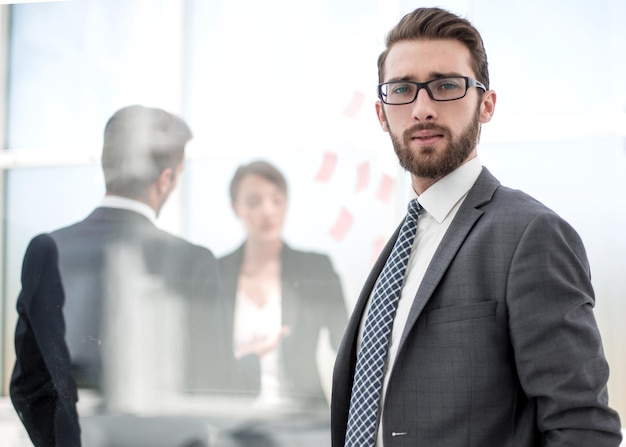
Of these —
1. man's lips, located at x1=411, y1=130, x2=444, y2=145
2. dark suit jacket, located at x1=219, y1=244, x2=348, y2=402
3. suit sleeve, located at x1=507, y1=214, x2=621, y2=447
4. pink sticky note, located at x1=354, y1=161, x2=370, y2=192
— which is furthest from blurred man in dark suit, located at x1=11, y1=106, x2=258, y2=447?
suit sleeve, located at x1=507, y1=214, x2=621, y2=447

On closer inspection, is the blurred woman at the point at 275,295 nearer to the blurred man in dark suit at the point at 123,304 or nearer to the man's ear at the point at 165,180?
the blurred man in dark suit at the point at 123,304

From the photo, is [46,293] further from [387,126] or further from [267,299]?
[387,126]

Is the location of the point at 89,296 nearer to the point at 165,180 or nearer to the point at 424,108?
the point at 165,180

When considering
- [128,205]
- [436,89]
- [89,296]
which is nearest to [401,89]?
[436,89]

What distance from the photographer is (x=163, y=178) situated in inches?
108

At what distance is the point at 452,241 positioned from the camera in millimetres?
1191

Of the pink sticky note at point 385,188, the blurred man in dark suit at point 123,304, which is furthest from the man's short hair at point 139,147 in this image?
the pink sticky note at point 385,188

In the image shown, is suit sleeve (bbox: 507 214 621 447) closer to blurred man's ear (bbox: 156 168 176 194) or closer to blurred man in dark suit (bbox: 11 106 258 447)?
blurred man in dark suit (bbox: 11 106 258 447)

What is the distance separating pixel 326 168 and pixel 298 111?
0.22 metres

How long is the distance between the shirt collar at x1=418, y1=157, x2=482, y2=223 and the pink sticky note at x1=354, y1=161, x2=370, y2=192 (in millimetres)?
1223

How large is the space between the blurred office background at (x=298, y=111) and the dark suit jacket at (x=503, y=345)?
1279mm

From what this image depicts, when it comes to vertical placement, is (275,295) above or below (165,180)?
below

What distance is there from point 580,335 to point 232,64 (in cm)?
190

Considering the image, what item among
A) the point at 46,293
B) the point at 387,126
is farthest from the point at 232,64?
the point at 387,126
